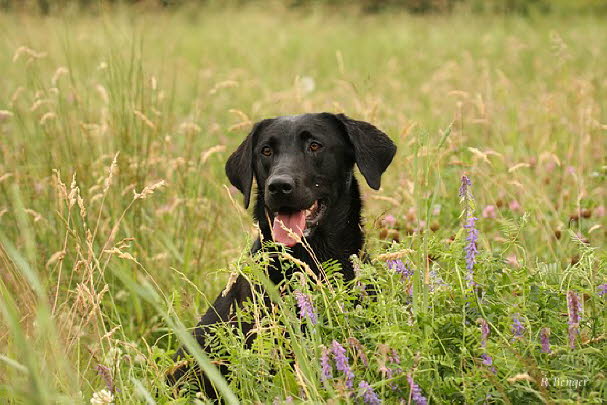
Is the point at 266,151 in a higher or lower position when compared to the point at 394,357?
higher

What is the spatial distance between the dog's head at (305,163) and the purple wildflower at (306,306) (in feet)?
3.87

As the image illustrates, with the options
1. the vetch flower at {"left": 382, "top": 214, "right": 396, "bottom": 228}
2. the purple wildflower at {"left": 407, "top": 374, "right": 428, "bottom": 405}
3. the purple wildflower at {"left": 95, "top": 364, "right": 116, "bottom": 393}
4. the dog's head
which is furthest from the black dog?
the purple wildflower at {"left": 407, "top": 374, "right": 428, "bottom": 405}

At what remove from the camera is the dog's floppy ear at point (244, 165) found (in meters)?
4.00

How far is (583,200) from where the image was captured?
4.20 meters

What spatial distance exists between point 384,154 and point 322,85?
5764 millimetres

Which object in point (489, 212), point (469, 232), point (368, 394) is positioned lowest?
point (489, 212)

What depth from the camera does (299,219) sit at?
3732 millimetres

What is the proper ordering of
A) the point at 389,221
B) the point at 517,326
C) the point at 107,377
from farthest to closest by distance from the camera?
the point at 389,221, the point at 107,377, the point at 517,326

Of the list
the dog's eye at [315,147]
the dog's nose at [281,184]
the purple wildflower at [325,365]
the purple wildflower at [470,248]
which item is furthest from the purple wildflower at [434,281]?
the dog's eye at [315,147]

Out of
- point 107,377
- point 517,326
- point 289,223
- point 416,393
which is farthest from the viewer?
point 289,223

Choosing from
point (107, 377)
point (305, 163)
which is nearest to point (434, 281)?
point (107, 377)

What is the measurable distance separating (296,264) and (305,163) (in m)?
0.65

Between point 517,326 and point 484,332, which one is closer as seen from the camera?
point 484,332

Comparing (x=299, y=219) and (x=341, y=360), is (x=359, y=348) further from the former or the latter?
(x=299, y=219)
